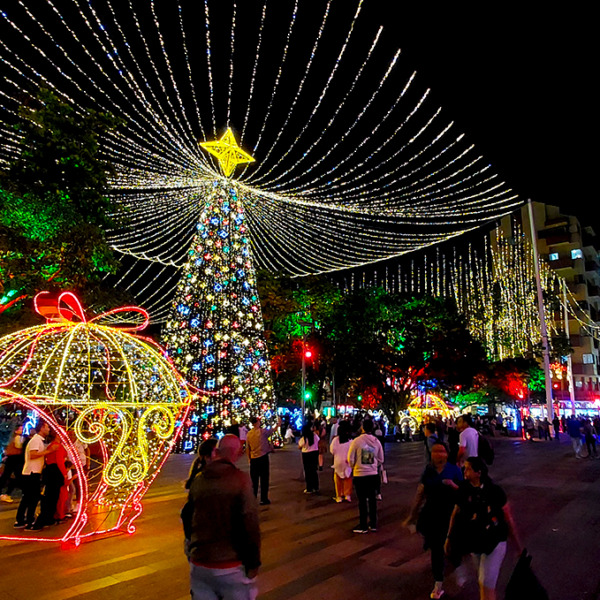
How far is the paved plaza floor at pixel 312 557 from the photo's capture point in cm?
499

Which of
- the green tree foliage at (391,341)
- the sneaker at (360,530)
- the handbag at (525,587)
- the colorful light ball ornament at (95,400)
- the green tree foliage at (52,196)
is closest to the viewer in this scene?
the handbag at (525,587)

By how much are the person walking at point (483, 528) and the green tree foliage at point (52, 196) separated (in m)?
10.9

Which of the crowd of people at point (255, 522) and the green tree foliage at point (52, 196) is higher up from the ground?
the green tree foliage at point (52, 196)

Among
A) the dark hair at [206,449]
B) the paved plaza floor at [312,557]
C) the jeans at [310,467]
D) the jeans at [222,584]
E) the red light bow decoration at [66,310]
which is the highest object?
the red light bow decoration at [66,310]

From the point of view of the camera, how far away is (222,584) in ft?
9.63

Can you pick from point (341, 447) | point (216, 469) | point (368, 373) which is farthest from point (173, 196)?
point (368, 373)

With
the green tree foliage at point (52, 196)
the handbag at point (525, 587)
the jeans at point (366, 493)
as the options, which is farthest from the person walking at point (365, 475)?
the green tree foliage at point (52, 196)

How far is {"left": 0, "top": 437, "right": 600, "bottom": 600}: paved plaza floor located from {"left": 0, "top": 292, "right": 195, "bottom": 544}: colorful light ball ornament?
648 millimetres

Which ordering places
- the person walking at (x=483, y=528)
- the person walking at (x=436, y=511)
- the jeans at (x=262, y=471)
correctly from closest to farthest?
the person walking at (x=483, y=528) → the person walking at (x=436, y=511) → the jeans at (x=262, y=471)

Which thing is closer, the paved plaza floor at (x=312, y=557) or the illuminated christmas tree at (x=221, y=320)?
the paved plaza floor at (x=312, y=557)

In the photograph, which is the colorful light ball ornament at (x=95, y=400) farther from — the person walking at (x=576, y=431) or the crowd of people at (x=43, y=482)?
the person walking at (x=576, y=431)

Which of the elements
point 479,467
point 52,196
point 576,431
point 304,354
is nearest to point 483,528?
point 479,467

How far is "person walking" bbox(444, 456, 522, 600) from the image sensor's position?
3.94m

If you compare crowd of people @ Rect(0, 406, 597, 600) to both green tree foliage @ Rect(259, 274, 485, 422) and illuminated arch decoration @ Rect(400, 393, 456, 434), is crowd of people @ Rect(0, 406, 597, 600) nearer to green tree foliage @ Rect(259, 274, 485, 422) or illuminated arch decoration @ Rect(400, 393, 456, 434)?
green tree foliage @ Rect(259, 274, 485, 422)
